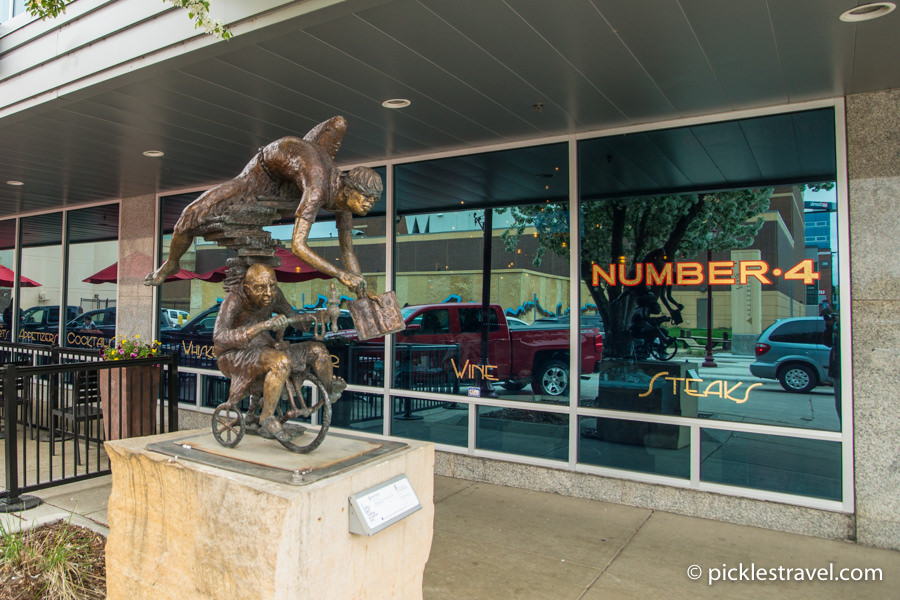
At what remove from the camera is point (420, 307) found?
642cm

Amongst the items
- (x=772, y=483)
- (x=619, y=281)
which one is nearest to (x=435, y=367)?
(x=619, y=281)

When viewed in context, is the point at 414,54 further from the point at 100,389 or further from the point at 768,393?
the point at 100,389

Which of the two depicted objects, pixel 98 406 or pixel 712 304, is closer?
pixel 712 304

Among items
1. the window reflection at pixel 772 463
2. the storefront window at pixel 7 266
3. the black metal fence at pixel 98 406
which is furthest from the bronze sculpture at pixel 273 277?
the storefront window at pixel 7 266

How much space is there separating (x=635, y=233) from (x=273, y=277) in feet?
11.6

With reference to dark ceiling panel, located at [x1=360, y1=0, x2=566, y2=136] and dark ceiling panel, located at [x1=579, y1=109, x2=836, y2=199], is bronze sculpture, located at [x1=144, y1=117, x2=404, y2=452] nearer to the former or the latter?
dark ceiling panel, located at [x1=360, y1=0, x2=566, y2=136]

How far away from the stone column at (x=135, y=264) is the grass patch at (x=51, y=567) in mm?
5293

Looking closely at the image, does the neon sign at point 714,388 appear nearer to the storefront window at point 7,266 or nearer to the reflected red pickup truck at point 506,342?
the reflected red pickup truck at point 506,342

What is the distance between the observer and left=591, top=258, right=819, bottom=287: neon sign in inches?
183

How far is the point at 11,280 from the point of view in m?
10.6

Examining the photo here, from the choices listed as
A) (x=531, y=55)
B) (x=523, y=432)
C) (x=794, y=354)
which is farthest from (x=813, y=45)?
(x=523, y=432)

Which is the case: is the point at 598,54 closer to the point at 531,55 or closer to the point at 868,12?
the point at 531,55

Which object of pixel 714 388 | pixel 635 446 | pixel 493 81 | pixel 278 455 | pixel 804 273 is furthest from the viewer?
pixel 635 446

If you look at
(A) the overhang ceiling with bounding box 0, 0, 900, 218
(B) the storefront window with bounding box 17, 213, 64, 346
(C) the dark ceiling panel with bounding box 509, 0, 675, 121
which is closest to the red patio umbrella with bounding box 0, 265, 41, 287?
(B) the storefront window with bounding box 17, 213, 64, 346
